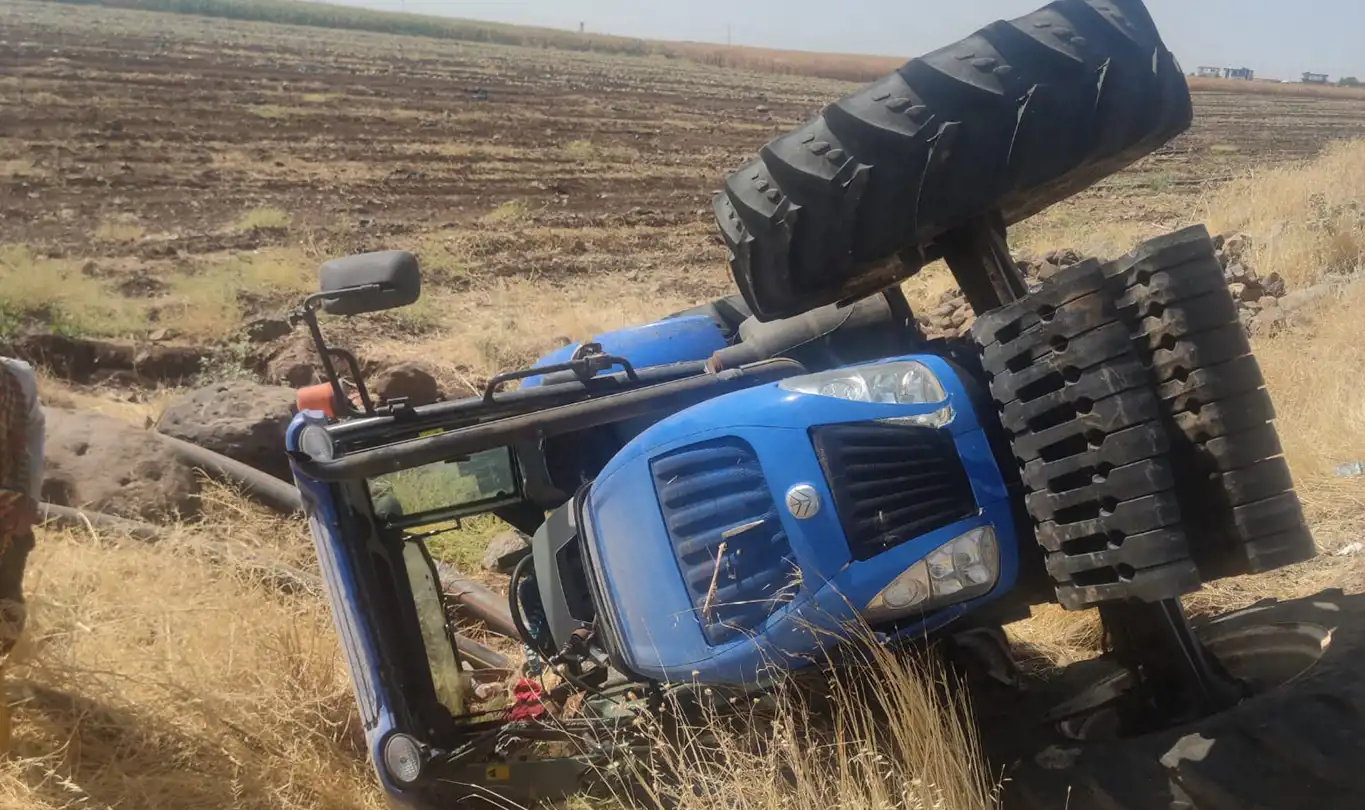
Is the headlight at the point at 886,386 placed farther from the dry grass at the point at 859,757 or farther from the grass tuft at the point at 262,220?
the grass tuft at the point at 262,220

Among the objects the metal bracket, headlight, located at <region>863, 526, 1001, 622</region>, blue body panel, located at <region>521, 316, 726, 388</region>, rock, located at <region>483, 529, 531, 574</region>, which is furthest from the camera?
rock, located at <region>483, 529, 531, 574</region>

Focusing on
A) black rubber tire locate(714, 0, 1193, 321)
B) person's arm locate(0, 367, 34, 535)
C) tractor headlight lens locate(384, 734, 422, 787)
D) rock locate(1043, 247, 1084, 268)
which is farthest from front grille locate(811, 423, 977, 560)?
rock locate(1043, 247, 1084, 268)

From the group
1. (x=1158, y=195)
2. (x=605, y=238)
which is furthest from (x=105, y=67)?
(x=1158, y=195)

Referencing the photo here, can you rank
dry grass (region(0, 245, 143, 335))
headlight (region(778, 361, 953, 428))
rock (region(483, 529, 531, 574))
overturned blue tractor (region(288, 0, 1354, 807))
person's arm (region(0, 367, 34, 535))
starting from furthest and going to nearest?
dry grass (region(0, 245, 143, 335)) < rock (region(483, 529, 531, 574)) < person's arm (region(0, 367, 34, 535)) < headlight (region(778, 361, 953, 428)) < overturned blue tractor (region(288, 0, 1354, 807))

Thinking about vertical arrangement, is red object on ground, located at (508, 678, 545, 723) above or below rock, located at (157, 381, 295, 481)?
below

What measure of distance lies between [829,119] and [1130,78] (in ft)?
2.37

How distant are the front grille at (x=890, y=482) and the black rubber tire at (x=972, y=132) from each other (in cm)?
59

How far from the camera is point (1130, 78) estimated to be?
2482mm

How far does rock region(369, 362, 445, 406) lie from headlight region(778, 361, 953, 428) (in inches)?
194

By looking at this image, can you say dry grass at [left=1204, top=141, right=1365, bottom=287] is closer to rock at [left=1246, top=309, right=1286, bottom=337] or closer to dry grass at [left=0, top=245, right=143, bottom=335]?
rock at [left=1246, top=309, right=1286, bottom=337]

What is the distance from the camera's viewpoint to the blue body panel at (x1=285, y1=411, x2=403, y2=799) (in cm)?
291

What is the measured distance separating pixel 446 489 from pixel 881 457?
165 centimetres

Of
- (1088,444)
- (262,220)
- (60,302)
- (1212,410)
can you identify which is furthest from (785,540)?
(262,220)

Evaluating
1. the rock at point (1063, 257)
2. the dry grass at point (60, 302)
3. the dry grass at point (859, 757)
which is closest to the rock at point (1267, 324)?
the rock at point (1063, 257)
